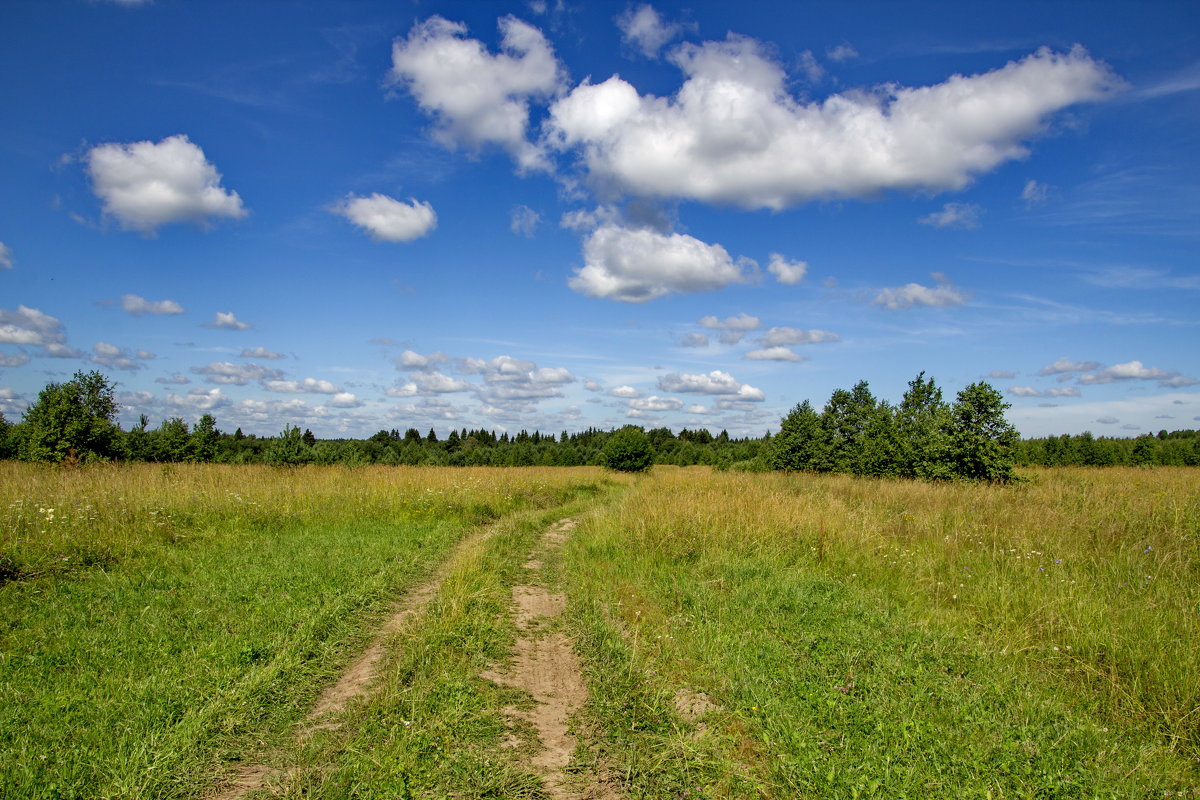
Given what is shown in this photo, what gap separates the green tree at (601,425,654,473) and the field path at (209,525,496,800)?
25.7 meters

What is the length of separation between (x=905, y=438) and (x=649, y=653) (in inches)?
1033

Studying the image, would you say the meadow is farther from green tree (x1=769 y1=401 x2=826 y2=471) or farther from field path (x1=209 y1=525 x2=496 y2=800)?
green tree (x1=769 y1=401 x2=826 y2=471)

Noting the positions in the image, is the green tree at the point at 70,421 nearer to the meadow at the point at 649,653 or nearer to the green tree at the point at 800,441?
the meadow at the point at 649,653

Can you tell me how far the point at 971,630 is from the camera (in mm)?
6102

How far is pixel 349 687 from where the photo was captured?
4.87 meters

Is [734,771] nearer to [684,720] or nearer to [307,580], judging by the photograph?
[684,720]

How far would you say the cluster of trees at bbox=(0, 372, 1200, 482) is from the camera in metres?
18.0

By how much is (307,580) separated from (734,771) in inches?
240

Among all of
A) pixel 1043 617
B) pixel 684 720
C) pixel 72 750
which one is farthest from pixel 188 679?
pixel 1043 617

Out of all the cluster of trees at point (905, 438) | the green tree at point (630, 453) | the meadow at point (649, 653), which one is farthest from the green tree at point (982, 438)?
the green tree at point (630, 453)

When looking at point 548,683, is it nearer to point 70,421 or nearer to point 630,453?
point 70,421

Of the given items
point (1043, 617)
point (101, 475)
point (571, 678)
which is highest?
point (101, 475)

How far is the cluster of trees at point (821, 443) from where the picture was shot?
1805cm

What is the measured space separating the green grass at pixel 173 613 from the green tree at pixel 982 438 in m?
15.3
